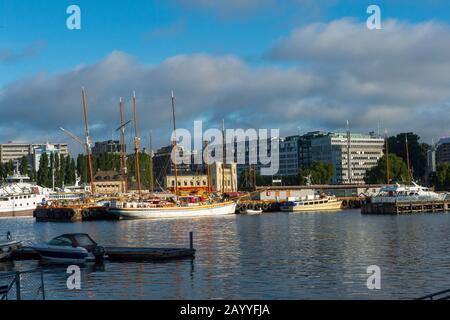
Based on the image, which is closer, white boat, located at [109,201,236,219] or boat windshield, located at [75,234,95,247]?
boat windshield, located at [75,234,95,247]

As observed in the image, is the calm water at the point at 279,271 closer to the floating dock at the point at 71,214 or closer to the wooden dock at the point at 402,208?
the wooden dock at the point at 402,208

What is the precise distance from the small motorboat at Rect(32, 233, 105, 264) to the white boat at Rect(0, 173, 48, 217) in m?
116

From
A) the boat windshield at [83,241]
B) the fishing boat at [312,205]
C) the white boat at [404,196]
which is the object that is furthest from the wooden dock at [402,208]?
the boat windshield at [83,241]

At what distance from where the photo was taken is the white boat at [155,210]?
437 feet

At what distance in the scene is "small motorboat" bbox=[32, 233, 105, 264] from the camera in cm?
5047

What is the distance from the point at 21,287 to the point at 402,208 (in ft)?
364

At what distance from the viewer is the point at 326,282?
3966 cm

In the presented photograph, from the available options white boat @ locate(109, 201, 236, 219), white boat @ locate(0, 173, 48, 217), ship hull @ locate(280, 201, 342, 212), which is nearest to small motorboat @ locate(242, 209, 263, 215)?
ship hull @ locate(280, 201, 342, 212)

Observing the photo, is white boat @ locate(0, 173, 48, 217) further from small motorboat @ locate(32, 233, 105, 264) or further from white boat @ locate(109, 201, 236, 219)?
small motorboat @ locate(32, 233, 105, 264)

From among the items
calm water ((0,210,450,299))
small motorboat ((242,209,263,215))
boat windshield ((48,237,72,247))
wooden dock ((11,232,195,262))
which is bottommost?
small motorboat ((242,209,263,215))

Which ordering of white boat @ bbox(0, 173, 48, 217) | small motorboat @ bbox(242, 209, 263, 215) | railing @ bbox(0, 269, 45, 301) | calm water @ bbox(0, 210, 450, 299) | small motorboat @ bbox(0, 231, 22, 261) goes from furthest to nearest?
white boat @ bbox(0, 173, 48, 217)
small motorboat @ bbox(242, 209, 263, 215)
small motorboat @ bbox(0, 231, 22, 261)
calm water @ bbox(0, 210, 450, 299)
railing @ bbox(0, 269, 45, 301)

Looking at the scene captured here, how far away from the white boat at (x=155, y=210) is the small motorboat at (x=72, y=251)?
3149 inches
